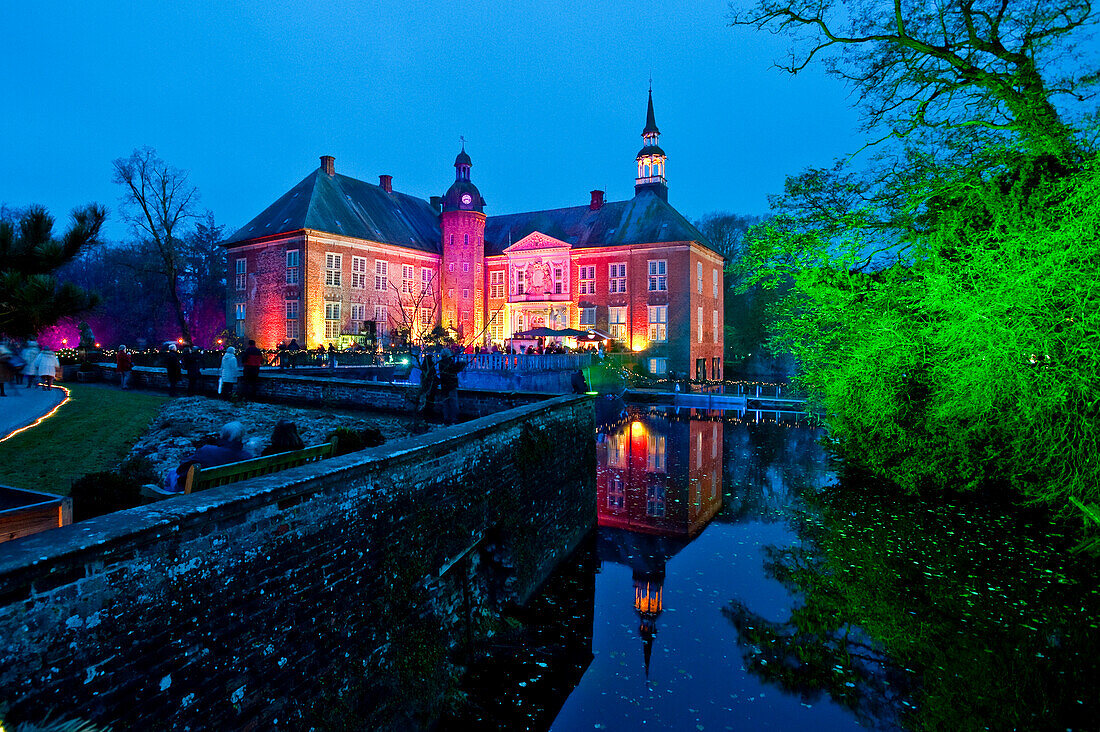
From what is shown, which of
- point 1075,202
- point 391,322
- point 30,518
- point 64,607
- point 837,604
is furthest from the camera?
point 391,322

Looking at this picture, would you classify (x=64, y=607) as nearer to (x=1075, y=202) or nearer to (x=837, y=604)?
(x=837, y=604)

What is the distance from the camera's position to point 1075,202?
8.95 metres

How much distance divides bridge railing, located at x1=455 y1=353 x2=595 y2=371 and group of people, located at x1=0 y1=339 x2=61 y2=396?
15.1 metres

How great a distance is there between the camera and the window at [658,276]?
1599 inches

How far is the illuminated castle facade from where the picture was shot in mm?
38125

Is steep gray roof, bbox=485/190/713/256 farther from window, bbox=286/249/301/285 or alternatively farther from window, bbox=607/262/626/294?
window, bbox=286/249/301/285

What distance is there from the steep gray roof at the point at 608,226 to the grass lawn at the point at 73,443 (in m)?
33.0

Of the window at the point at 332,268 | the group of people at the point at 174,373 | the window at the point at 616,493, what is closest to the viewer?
the window at the point at 616,493

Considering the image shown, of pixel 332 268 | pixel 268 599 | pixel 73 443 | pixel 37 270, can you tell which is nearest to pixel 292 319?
pixel 332 268

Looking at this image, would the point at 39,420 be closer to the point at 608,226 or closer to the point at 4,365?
the point at 4,365

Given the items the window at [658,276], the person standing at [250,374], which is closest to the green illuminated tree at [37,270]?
the person standing at [250,374]

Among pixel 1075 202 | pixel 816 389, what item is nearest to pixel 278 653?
pixel 1075 202

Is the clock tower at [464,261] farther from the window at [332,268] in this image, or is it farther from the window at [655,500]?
the window at [655,500]

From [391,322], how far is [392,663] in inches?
1518
